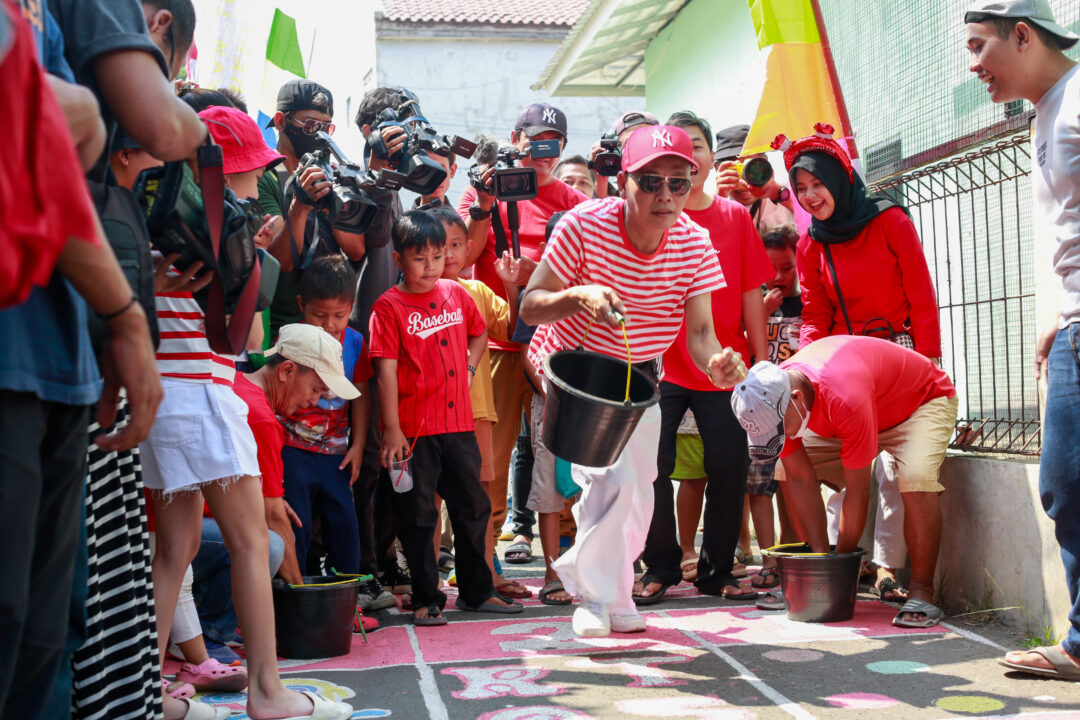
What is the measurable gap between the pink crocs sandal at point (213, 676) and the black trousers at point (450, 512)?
1.20m

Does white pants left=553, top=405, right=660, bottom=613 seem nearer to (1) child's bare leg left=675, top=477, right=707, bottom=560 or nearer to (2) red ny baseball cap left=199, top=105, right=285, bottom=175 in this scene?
(1) child's bare leg left=675, top=477, right=707, bottom=560

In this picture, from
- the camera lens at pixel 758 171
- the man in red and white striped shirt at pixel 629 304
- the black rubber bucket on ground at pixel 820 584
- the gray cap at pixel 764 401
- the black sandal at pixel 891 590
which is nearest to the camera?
the man in red and white striped shirt at pixel 629 304

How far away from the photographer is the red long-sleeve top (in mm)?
4926

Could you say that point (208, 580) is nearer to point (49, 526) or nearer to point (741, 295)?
point (49, 526)

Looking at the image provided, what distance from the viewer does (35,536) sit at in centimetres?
171

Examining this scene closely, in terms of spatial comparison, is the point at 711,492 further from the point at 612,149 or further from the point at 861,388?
the point at 612,149

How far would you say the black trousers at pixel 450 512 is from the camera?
4676 mm

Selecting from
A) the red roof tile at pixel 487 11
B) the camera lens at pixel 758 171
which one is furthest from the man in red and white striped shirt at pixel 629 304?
the red roof tile at pixel 487 11

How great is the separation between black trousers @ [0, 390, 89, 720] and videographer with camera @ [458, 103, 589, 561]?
3675mm

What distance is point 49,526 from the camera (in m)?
1.75

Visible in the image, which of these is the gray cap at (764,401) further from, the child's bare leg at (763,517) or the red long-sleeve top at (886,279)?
the child's bare leg at (763,517)

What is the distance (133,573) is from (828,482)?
3493 mm

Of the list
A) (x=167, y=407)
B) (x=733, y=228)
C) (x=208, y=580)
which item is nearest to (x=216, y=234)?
(x=167, y=407)

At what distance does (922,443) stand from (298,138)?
321cm
